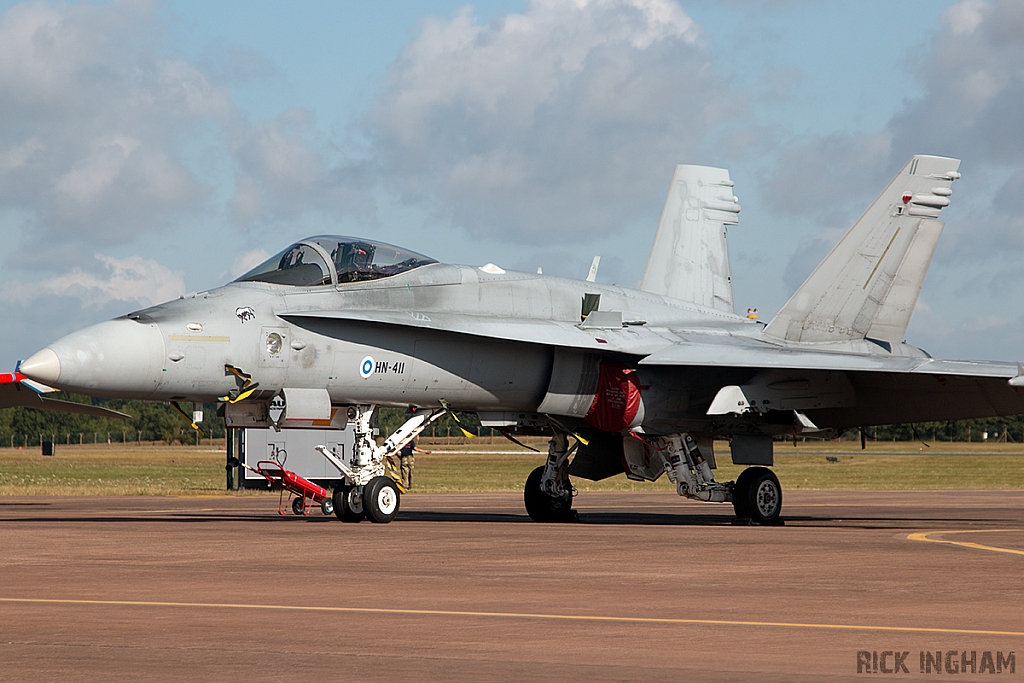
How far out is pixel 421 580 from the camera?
929cm

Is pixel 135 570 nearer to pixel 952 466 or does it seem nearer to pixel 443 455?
pixel 952 466

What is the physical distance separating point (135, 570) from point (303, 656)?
→ 4.43 m

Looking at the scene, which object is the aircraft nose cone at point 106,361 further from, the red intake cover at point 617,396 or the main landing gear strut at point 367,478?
the red intake cover at point 617,396

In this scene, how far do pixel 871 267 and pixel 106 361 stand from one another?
36.1 ft

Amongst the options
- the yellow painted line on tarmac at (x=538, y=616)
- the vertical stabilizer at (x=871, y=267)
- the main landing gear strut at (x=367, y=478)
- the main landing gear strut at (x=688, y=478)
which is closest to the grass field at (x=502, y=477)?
the main landing gear strut at (x=688, y=478)

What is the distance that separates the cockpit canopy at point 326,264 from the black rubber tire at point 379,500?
2.51m

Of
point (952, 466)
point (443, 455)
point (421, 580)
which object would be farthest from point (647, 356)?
point (443, 455)

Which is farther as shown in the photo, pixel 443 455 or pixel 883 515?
pixel 443 455

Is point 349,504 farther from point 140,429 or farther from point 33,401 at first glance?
point 140,429

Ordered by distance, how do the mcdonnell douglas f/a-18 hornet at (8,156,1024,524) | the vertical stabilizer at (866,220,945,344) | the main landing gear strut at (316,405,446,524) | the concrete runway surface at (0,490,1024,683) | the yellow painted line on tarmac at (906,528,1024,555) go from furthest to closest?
the vertical stabilizer at (866,220,945,344)
the main landing gear strut at (316,405,446,524)
the mcdonnell douglas f/a-18 hornet at (8,156,1024,524)
the yellow painted line on tarmac at (906,528,1024,555)
the concrete runway surface at (0,490,1024,683)

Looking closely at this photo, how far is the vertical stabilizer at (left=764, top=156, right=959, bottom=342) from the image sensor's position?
1853 centimetres

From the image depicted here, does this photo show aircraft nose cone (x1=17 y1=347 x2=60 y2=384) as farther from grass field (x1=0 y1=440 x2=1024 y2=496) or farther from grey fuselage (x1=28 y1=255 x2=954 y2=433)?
grass field (x1=0 y1=440 x2=1024 y2=496)

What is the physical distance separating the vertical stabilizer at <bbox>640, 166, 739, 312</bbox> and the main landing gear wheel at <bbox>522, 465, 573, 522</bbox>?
514cm

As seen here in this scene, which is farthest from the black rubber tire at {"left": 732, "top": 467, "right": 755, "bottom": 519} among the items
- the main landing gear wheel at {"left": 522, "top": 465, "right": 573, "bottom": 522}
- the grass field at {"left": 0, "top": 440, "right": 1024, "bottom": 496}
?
the grass field at {"left": 0, "top": 440, "right": 1024, "bottom": 496}
